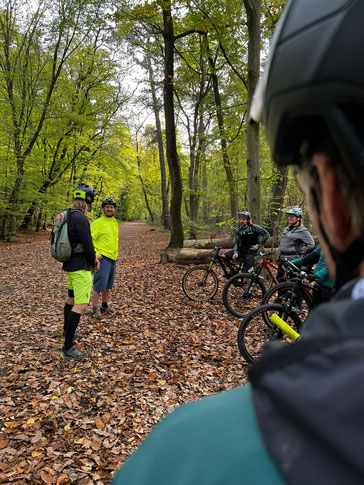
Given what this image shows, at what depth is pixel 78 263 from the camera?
3895 mm

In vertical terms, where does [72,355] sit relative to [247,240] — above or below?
below

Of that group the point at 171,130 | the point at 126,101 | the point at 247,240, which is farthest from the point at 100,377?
the point at 126,101

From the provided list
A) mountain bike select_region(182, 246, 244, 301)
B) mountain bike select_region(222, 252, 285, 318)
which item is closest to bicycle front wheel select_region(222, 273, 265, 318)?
mountain bike select_region(222, 252, 285, 318)

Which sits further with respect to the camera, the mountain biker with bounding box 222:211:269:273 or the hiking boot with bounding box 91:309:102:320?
the mountain biker with bounding box 222:211:269:273

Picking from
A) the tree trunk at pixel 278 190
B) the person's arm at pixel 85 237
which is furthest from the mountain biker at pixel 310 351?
the tree trunk at pixel 278 190

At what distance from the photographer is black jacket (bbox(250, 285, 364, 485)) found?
0.32 m

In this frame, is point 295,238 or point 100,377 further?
point 295,238

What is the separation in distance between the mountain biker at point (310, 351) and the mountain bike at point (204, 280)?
605 centimetres

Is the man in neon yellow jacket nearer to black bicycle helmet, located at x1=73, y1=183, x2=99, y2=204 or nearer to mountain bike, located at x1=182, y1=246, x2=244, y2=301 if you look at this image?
black bicycle helmet, located at x1=73, y1=183, x2=99, y2=204

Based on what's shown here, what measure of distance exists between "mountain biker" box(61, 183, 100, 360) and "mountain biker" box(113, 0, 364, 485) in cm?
347

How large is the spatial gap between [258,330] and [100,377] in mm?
2463

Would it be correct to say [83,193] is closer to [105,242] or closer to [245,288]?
[105,242]

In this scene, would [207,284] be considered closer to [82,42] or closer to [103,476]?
[103,476]

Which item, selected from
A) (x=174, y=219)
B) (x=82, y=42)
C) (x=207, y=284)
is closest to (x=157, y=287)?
(x=207, y=284)
